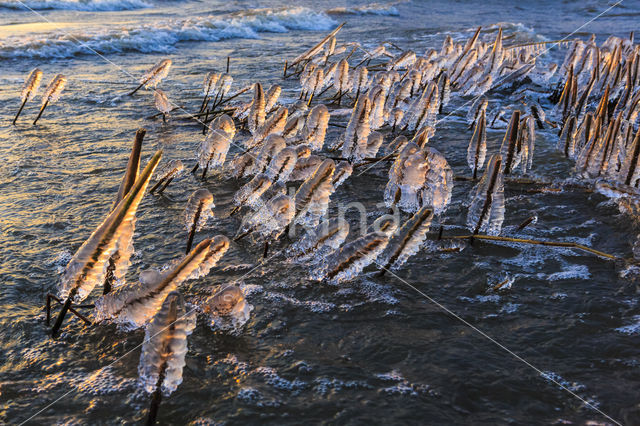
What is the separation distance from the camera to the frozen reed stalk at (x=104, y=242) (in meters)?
1.53

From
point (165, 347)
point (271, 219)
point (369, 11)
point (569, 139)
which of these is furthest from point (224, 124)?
point (369, 11)

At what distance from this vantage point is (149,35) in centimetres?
1036

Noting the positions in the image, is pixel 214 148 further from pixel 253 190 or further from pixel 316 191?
pixel 316 191

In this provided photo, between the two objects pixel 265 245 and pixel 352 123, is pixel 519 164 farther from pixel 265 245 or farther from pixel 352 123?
pixel 265 245

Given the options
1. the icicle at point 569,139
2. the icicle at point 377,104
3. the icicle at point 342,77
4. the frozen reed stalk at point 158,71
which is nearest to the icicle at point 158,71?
the frozen reed stalk at point 158,71

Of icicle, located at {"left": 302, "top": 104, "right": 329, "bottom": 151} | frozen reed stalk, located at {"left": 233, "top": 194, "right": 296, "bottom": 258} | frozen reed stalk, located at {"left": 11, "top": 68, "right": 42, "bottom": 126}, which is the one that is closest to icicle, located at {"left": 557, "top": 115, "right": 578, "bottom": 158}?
icicle, located at {"left": 302, "top": 104, "right": 329, "bottom": 151}

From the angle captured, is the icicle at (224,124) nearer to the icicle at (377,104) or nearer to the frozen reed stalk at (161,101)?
the icicle at (377,104)

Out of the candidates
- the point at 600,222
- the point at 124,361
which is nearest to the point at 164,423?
the point at 124,361

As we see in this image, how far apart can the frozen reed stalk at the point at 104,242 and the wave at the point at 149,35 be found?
8.43 m

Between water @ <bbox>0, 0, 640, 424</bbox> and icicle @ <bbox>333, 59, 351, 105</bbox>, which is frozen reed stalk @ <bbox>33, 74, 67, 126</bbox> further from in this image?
icicle @ <bbox>333, 59, 351, 105</bbox>

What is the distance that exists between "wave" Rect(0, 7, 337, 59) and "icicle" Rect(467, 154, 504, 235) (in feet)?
28.0

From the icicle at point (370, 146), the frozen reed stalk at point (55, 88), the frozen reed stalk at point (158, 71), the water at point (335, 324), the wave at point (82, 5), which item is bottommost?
the water at point (335, 324)

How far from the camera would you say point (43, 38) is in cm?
910

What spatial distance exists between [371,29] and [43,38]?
841 centimetres
